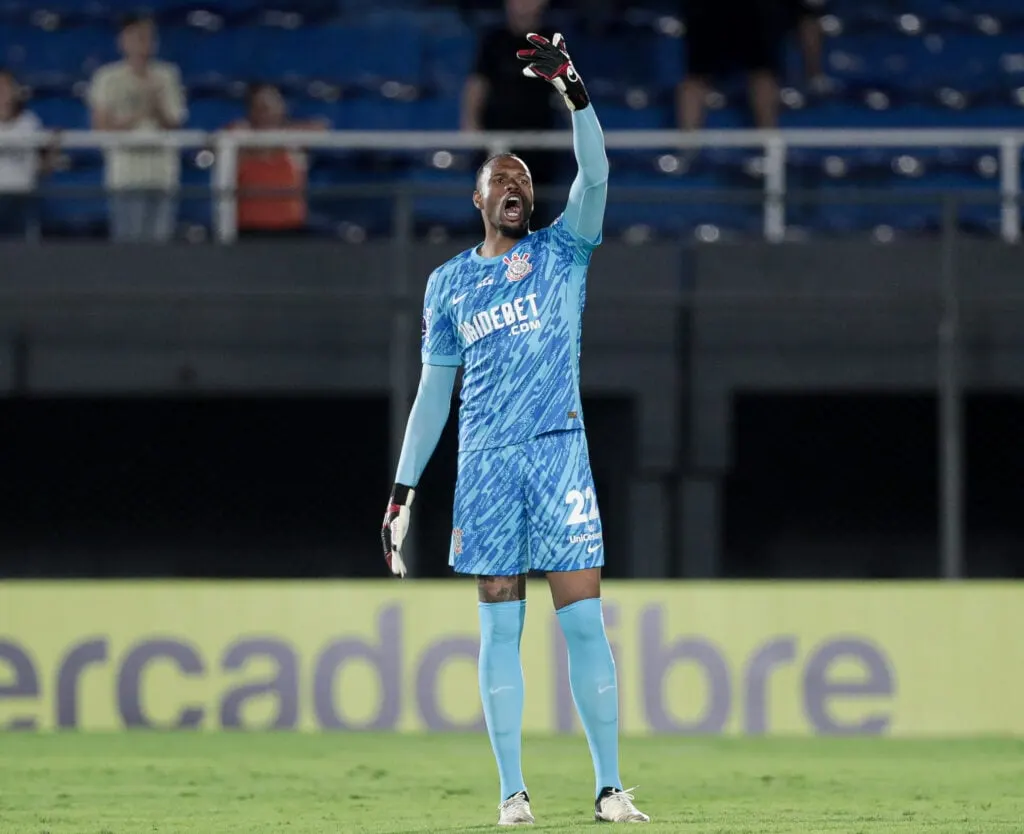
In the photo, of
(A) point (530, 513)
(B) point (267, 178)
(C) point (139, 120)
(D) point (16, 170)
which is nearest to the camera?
(A) point (530, 513)

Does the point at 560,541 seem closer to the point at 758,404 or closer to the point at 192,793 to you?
the point at 192,793

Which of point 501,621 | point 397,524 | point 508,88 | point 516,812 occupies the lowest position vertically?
point 516,812

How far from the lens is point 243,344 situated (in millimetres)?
12781

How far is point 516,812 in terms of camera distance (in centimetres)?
624

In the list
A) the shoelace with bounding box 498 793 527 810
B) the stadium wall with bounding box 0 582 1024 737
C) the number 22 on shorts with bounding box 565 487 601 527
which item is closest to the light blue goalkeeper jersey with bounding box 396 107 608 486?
the number 22 on shorts with bounding box 565 487 601 527

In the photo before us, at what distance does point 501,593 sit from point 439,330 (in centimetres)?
88

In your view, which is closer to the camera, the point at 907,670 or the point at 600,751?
the point at 600,751

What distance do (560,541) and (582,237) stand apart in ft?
3.15

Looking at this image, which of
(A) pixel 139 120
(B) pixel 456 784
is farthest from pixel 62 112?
(B) pixel 456 784

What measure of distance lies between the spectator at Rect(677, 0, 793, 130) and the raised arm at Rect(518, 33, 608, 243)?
7.62 meters

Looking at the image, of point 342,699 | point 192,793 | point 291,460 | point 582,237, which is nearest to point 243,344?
point 291,460

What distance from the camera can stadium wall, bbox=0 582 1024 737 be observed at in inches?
418

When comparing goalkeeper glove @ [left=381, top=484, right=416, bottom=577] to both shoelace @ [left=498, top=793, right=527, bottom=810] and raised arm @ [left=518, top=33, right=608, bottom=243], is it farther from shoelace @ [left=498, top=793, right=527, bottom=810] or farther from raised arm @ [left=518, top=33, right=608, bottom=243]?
raised arm @ [left=518, top=33, right=608, bottom=243]

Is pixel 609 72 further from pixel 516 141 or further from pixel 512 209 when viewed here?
pixel 512 209
